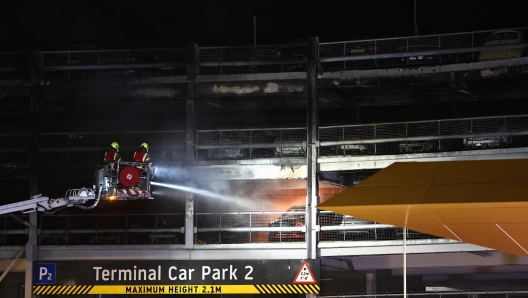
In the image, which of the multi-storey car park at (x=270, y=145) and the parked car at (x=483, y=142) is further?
the parked car at (x=483, y=142)

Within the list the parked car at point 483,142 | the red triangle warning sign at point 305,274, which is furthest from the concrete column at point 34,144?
the parked car at point 483,142

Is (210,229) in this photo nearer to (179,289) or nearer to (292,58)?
(179,289)

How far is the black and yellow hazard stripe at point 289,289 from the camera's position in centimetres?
1833

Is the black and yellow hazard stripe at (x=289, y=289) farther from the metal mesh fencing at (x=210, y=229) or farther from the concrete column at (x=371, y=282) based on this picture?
the concrete column at (x=371, y=282)

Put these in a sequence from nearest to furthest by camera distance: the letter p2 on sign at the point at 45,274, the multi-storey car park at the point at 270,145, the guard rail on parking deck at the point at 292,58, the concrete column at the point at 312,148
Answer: the concrete column at the point at 312,148, the multi-storey car park at the point at 270,145, the letter p2 on sign at the point at 45,274, the guard rail on parking deck at the point at 292,58

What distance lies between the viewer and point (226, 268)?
1880 centimetres

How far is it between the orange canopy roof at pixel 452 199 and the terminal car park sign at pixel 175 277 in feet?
21.7

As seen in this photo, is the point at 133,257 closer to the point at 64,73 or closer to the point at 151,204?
→ the point at 151,204

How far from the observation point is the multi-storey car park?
18.9 m

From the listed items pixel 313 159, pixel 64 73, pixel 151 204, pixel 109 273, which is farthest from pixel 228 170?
pixel 64 73

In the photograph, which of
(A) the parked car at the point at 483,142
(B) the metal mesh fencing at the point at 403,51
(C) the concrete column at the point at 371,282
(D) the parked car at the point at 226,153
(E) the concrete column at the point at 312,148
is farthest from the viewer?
(C) the concrete column at the point at 371,282

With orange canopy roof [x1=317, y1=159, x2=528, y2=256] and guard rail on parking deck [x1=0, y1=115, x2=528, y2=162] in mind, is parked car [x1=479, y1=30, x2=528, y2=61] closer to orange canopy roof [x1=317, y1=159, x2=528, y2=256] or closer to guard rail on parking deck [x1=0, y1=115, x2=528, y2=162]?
guard rail on parking deck [x1=0, y1=115, x2=528, y2=162]

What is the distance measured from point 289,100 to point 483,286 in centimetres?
886

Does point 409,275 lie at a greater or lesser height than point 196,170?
lesser
